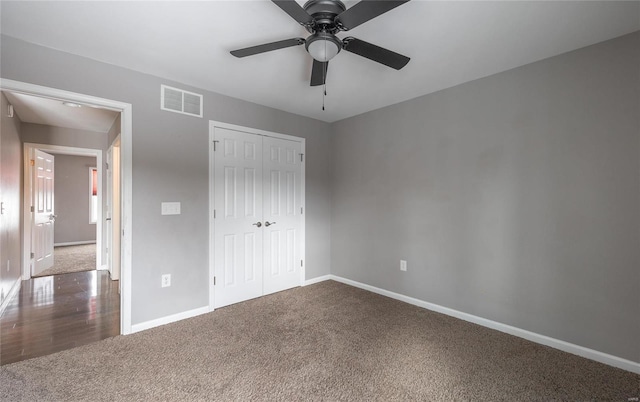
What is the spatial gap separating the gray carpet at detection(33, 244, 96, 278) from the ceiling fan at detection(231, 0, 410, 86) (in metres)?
5.13

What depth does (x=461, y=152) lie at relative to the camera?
9.68 ft

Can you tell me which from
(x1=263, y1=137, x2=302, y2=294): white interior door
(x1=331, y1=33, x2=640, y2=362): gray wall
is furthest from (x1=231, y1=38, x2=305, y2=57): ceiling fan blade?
(x1=331, y1=33, x2=640, y2=362): gray wall

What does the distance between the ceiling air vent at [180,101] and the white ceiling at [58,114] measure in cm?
127

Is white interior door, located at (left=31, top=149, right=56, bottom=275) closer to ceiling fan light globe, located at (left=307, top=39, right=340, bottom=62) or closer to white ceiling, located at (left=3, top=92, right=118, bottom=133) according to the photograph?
white ceiling, located at (left=3, top=92, right=118, bottom=133)

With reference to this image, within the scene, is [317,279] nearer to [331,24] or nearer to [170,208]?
[170,208]

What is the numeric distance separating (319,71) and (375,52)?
1.54 ft

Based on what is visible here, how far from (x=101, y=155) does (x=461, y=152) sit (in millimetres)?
5794

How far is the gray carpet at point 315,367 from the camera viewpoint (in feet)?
5.94

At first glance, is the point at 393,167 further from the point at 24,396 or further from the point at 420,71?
the point at 24,396

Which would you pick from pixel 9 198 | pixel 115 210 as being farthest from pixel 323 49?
pixel 9 198

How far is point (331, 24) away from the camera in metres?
1.69

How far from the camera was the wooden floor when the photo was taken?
2.39 meters

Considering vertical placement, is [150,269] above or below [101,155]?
below

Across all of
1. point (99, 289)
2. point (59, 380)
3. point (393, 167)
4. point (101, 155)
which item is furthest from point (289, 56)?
point (101, 155)
